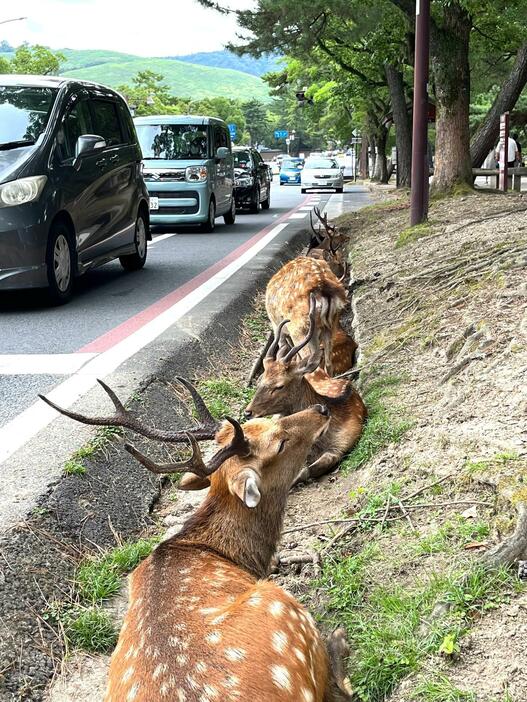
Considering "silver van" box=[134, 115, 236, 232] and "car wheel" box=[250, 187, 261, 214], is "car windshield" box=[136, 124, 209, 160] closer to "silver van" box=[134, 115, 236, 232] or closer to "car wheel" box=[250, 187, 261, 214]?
"silver van" box=[134, 115, 236, 232]

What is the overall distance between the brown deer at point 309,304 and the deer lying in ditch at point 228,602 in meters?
2.88

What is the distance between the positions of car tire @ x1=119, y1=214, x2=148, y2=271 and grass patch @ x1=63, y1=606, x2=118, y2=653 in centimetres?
856

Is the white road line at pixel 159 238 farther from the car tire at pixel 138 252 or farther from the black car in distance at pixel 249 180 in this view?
the black car in distance at pixel 249 180

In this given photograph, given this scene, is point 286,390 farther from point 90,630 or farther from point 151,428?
point 90,630

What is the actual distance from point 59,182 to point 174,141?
31.5ft

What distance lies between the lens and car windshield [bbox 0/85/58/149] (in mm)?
9203

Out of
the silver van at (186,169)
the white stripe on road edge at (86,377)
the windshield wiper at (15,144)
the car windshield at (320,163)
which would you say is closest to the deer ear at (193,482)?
the white stripe on road edge at (86,377)

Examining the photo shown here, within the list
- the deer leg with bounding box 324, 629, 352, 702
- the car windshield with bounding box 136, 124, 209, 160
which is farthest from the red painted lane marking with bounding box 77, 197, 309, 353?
the car windshield with bounding box 136, 124, 209, 160

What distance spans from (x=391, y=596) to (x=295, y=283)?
14.5 feet

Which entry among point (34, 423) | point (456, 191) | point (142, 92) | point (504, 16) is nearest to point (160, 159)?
point (456, 191)

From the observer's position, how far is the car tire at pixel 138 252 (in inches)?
475

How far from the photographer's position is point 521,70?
19.4m

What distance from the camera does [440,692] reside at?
2.87 m

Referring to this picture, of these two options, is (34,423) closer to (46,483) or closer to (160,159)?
(46,483)
